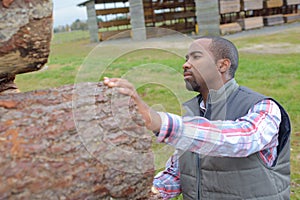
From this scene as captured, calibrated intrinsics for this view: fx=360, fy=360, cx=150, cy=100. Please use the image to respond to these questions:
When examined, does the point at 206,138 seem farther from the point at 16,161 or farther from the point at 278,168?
the point at 16,161

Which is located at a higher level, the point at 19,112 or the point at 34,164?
the point at 19,112

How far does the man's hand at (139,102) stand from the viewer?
137cm

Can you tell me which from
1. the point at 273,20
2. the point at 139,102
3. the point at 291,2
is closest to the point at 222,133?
the point at 139,102

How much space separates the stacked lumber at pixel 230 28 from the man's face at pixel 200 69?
1372 cm

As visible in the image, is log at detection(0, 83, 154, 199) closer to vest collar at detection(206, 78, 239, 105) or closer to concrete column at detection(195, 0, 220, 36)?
vest collar at detection(206, 78, 239, 105)

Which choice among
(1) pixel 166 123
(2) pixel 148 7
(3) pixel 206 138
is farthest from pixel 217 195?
(2) pixel 148 7

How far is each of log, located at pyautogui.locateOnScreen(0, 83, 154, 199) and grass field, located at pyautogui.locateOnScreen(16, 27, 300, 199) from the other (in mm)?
177

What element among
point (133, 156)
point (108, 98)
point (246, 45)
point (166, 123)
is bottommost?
point (246, 45)

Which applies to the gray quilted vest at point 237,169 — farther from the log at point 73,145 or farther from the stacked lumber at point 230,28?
the stacked lumber at point 230,28

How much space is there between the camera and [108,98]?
1386 millimetres

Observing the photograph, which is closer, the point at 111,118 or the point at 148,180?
the point at 111,118

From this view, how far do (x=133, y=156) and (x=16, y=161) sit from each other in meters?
0.42

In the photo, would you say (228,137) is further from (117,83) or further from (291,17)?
(291,17)

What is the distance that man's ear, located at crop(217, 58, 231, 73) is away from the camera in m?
1.90
